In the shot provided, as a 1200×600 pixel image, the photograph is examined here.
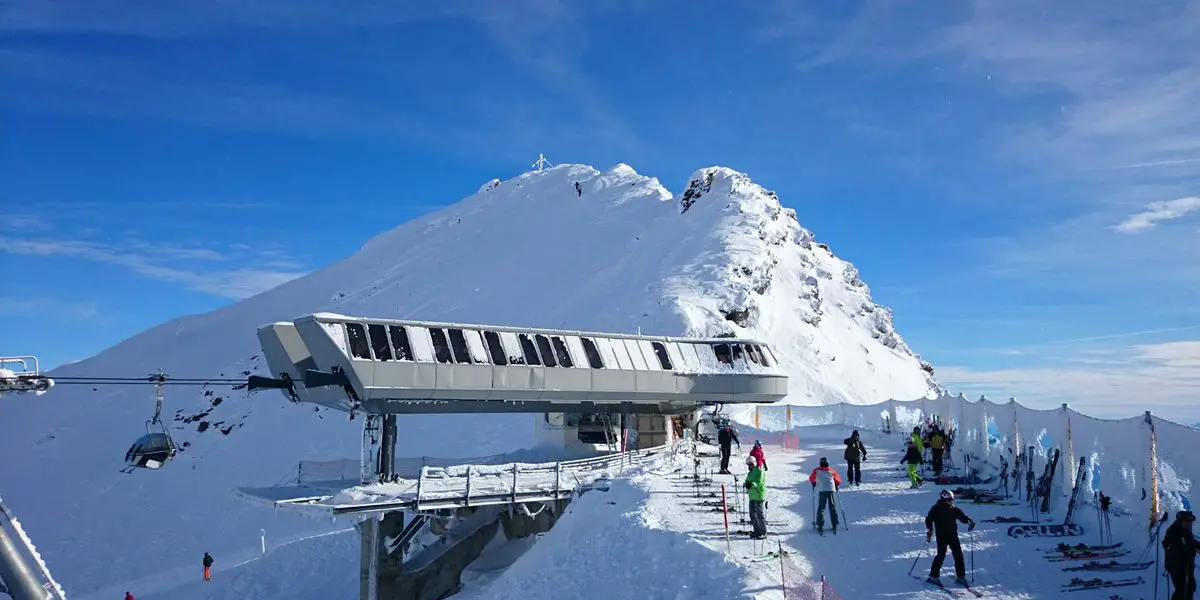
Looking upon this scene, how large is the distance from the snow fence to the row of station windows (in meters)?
9.39

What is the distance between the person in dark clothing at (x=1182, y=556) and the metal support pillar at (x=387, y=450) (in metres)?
19.2

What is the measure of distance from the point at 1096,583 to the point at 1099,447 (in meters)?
4.80

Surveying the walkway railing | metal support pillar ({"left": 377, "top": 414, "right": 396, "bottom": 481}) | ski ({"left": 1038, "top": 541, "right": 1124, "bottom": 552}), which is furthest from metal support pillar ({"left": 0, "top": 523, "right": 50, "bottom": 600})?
ski ({"left": 1038, "top": 541, "right": 1124, "bottom": 552})

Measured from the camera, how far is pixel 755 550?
1672 cm

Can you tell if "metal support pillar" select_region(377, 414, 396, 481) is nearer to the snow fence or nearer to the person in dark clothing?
the snow fence

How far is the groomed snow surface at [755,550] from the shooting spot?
1466 centimetres

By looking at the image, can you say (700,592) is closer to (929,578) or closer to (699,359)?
(929,578)

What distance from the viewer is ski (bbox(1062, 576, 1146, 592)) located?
14492mm

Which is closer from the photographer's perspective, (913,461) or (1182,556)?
(1182,556)

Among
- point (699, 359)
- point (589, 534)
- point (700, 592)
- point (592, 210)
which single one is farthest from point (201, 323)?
point (700, 592)

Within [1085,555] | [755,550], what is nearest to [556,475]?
[755,550]

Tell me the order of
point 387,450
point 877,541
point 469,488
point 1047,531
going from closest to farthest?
point 877,541 → point 1047,531 → point 469,488 → point 387,450

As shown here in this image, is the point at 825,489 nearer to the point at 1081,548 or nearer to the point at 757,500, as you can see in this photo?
the point at 757,500

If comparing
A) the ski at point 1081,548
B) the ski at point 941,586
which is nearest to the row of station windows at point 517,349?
the ski at point 941,586
